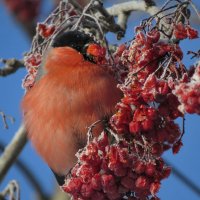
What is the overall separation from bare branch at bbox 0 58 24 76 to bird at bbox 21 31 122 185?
37cm

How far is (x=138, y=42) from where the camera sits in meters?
2.00

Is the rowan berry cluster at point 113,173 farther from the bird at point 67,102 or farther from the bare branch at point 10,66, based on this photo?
the bare branch at point 10,66

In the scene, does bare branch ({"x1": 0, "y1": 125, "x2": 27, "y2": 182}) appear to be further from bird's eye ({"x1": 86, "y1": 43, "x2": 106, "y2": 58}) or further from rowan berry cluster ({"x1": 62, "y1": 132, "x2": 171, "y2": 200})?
rowan berry cluster ({"x1": 62, "y1": 132, "x2": 171, "y2": 200})

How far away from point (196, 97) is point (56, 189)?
8.89 ft

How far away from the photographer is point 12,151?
3.24 meters

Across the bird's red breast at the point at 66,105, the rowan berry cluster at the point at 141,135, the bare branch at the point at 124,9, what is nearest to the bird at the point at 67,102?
the bird's red breast at the point at 66,105

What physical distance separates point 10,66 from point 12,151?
45cm

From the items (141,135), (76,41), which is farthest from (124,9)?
(141,135)

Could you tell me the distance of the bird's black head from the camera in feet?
9.00

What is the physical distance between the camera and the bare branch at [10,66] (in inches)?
124

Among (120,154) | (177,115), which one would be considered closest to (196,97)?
(177,115)

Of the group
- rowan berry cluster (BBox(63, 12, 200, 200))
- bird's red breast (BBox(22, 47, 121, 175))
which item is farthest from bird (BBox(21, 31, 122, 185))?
rowan berry cluster (BBox(63, 12, 200, 200))

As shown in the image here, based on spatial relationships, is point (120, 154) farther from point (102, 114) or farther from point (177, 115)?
point (102, 114)


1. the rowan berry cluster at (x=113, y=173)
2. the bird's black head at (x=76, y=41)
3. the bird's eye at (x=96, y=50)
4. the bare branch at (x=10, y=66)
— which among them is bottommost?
the rowan berry cluster at (x=113, y=173)
